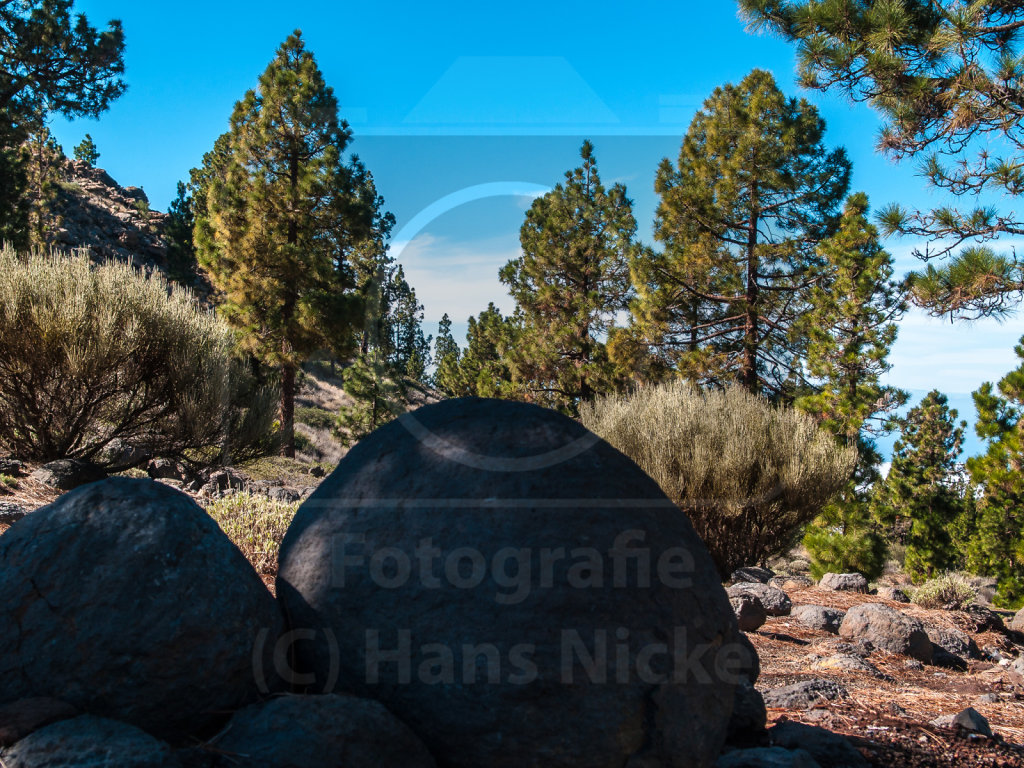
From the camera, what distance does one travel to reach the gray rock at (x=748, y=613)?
571 cm

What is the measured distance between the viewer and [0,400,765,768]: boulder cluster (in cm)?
206

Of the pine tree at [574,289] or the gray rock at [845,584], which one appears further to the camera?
the pine tree at [574,289]

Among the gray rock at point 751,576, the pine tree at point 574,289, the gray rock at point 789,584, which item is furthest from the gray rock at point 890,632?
the pine tree at point 574,289

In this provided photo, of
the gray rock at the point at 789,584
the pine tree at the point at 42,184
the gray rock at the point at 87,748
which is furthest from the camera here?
the pine tree at the point at 42,184

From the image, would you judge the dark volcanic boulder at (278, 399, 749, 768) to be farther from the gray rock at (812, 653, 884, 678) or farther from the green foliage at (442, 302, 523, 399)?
the green foliage at (442, 302, 523, 399)

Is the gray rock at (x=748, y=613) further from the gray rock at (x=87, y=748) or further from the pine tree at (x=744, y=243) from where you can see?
the pine tree at (x=744, y=243)

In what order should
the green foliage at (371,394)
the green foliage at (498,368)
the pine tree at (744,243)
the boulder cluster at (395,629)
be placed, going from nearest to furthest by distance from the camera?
the boulder cluster at (395,629), the pine tree at (744,243), the green foliage at (498,368), the green foliage at (371,394)

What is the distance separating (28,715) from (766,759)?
91.7 inches

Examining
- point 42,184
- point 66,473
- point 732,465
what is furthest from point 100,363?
point 42,184

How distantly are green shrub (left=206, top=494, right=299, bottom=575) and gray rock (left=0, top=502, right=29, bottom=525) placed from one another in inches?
65.8

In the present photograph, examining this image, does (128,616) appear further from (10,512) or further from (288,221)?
(288,221)

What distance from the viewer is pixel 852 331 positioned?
1552 cm

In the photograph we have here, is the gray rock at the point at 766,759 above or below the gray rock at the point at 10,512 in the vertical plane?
below

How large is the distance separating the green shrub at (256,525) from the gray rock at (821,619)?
448cm
